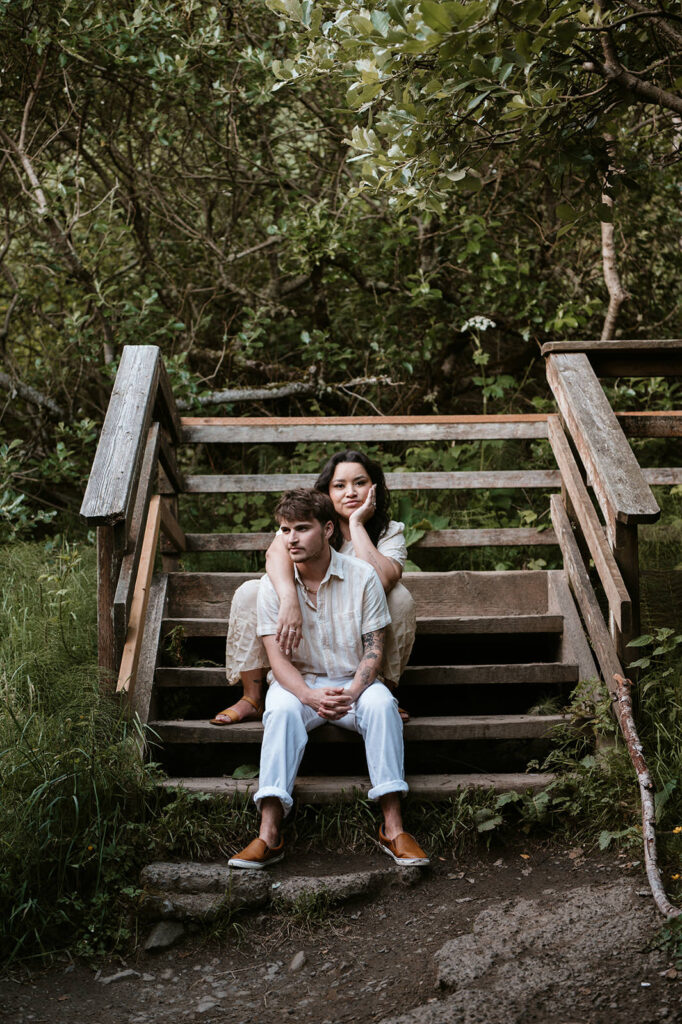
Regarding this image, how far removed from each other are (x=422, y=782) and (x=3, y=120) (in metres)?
5.33

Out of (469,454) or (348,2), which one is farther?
(469,454)

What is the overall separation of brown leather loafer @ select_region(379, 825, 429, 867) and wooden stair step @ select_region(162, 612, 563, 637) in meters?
1.08

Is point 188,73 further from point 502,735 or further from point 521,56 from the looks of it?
point 502,735

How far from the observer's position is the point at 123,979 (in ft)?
8.91

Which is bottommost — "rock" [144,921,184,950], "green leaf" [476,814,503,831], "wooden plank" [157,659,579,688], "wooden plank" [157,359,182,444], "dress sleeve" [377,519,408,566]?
"rock" [144,921,184,950]

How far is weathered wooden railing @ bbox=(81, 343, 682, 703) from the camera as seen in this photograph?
11.1 feet

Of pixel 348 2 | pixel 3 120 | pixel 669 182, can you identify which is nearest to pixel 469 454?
pixel 669 182

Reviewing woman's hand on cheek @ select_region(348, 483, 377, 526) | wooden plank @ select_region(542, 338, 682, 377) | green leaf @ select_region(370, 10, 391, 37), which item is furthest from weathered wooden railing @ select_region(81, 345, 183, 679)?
wooden plank @ select_region(542, 338, 682, 377)

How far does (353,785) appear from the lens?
3398 mm

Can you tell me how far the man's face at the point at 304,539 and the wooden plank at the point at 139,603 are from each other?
674mm

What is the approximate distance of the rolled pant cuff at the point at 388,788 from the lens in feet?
10.5

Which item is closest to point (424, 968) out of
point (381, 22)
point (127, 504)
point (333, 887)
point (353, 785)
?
point (333, 887)

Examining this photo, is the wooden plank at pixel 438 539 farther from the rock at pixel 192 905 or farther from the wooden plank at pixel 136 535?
the rock at pixel 192 905

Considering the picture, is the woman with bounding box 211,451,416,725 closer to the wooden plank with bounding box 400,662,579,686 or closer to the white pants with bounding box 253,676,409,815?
the wooden plank with bounding box 400,662,579,686
